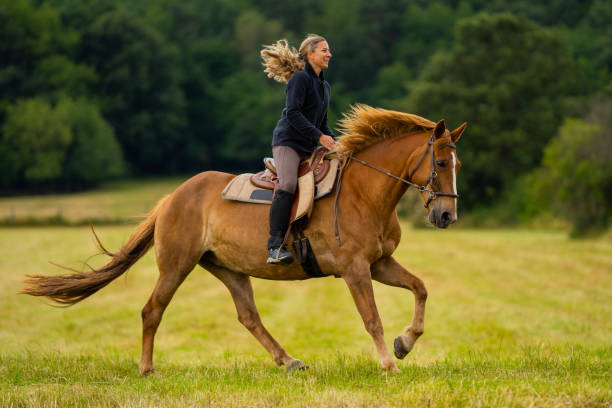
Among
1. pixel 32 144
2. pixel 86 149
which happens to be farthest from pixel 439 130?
pixel 86 149

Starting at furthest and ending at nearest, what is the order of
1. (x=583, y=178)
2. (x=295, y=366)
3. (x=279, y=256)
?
1. (x=583, y=178)
2. (x=295, y=366)
3. (x=279, y=256)

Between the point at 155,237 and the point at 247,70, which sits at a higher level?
the point at 247,70

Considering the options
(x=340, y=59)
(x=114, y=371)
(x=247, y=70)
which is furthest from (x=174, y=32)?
(x=114, y=371)

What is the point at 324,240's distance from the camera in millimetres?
7504

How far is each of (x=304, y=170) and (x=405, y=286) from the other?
1.63 meters

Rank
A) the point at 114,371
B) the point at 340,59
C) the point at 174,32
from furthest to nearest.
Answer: the point at 174,32, the point at 340,59, the point at 114,371

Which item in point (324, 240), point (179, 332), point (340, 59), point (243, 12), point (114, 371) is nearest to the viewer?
point (324, 240)

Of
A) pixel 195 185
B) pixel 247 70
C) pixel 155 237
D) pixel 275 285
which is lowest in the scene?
pixel 275 285

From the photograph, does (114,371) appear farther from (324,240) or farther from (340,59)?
(340,59)

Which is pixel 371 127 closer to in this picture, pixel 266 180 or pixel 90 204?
pixel 266 180

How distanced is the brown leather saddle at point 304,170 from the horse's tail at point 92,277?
1430 millimetres

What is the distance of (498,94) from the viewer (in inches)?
2122

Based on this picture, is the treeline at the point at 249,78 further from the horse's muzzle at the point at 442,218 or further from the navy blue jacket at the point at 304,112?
the horse's muzzle at the point at 442,218

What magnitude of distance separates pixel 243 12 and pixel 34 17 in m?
35.7
